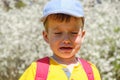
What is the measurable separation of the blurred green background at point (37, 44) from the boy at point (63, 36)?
3.02 metres

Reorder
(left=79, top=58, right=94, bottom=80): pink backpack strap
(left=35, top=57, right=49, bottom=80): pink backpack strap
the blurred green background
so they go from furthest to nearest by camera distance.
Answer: the blurred green background < (left=79, top=58, right=94, bottom=80): pink backpack strap < (left=35, top=57, right=49, bottom=80): pink backpack strap

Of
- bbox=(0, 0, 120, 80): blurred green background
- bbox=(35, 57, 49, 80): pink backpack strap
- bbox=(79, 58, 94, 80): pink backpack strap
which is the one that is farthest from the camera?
bbox=(0, 0, 120, 80): blurred green background

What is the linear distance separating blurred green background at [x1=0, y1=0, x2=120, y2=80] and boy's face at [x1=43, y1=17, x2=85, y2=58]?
3050 mm

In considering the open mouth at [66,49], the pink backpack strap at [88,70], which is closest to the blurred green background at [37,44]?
the pink backpack strap at [88,70]

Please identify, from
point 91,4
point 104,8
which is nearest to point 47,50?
point 104,8

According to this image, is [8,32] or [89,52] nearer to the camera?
[89,52]

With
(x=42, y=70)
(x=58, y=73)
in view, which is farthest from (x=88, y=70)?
(x=42, y=70)

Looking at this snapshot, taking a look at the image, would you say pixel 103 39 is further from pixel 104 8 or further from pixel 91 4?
pixel 91 4

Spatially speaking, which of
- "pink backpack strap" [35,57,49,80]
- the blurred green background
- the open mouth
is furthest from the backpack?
the blurred green background

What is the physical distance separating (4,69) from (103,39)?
4.73 feet

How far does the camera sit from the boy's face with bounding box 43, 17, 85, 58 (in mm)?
2621

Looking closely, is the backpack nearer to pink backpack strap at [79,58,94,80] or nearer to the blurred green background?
pink backpack strap at [79,58,94,80]

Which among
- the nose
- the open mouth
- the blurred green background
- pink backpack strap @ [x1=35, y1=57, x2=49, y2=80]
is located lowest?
the blurred green background

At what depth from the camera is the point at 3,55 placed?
19.4ft
